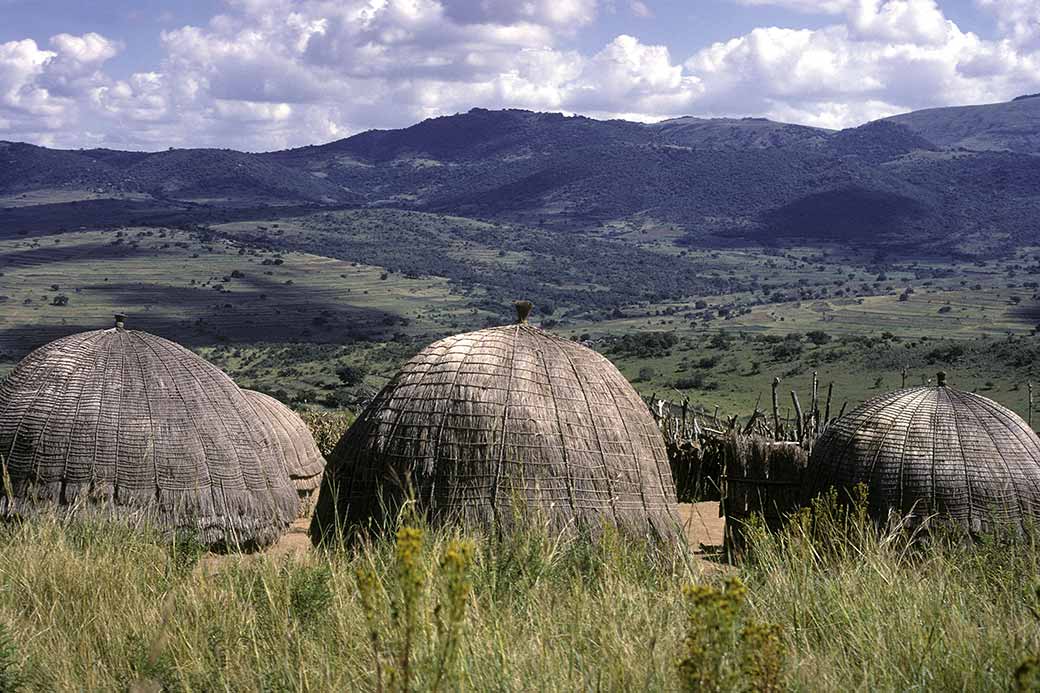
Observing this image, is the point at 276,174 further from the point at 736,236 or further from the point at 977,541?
the point at 977,541

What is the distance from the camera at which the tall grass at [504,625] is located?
3.45 meters

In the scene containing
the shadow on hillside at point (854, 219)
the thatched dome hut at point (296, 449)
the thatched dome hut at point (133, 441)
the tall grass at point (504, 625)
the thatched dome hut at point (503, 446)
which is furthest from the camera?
the shadow on hillside at point (854, 219)

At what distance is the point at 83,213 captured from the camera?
12162 centimetres

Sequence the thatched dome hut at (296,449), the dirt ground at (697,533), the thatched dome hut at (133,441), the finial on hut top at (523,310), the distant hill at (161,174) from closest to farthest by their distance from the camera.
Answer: the finial on hut top at (523,310) < the thatched dome hut at (133,441) < the dirt ground at (697,533) < the thatched dome hut at (296,449) < the distant hill at (161,174)

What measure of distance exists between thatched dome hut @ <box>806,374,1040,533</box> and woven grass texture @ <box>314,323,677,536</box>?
4.88ft

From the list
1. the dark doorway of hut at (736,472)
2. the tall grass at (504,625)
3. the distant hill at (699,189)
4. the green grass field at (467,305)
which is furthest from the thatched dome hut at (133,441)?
the distant hill at (699,189)

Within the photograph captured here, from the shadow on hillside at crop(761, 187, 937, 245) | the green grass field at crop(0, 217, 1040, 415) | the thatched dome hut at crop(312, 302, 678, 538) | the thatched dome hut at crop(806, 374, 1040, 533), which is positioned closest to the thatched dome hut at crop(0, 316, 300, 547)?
the thatched dome hut at crop(312, 302, 678, 538)

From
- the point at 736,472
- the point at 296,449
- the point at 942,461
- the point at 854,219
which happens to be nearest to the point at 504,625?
the point at 942,461

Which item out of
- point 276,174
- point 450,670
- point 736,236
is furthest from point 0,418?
point 276,174

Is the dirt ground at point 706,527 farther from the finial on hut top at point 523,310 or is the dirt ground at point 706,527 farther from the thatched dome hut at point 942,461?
the finial on hut top at point 523,310

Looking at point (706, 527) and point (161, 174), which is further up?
point (161, 174)

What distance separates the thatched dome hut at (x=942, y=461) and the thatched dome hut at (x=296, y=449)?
5.98m

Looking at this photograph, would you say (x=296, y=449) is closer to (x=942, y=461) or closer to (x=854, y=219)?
(x=942, y=461)

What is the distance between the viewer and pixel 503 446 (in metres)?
7.82
